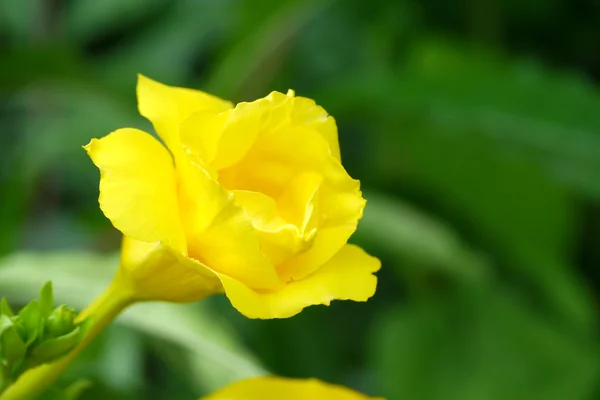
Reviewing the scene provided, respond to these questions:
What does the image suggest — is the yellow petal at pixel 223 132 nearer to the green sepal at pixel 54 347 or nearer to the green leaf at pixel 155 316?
the green sepal at pixel 54 347

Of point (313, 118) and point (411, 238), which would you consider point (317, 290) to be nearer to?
point (313, 118)

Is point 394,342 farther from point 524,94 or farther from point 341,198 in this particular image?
point 341,198

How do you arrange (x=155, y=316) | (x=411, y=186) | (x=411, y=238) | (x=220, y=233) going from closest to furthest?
(x=220, y=233)
(x=155, y=316)
(x=411, y=238)
(x=411, y=186)

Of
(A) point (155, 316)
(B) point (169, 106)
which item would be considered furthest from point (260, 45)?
(B) point (169, 106)

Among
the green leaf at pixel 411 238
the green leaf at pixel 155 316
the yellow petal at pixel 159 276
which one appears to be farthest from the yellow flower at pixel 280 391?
the green leaf at pixel 411 238

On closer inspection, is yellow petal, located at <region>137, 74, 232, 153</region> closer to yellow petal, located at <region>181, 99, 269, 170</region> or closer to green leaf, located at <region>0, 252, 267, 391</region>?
yellow petal, located at <region>181, 99, 269, 170</region>

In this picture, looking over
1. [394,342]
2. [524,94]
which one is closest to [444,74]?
[524,94]

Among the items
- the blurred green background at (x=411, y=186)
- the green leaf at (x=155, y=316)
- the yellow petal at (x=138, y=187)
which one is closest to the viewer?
the yellow petal at (x=138, y=187)
